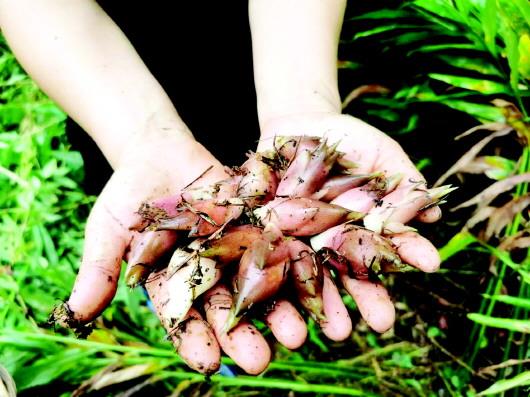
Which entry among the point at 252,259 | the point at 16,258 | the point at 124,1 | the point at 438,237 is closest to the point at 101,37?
the point at 124,1

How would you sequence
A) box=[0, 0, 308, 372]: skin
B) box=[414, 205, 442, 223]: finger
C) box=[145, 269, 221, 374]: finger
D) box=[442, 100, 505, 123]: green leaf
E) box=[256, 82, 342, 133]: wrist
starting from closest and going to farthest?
box=[145, 269, 221, 374]: finger
box=[414, 205, 442, 223]: finger
box=[0, 0, 308, 372]: skin
box=[256, 82, 342, 133]: wrist
box=[442, 100, 505, 123]: green leaf

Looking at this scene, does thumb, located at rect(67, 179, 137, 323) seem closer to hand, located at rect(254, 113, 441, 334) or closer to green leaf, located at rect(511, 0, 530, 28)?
hand, located at rect(254, 113, 441, 334)

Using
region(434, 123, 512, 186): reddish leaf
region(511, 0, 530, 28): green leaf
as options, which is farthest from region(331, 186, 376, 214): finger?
region(511, 0, 530, 28): green leaf

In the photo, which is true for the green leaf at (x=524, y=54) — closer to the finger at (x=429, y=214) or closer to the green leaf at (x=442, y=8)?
the green leaf at (x=442, y=8)

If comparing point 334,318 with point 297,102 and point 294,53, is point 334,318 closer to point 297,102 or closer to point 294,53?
point 297,102

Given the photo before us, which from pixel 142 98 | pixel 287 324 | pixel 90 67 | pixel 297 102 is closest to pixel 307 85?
pixel 297 102

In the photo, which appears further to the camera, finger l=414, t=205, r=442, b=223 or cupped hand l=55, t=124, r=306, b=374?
finger l=414, t=205, r=442, b=223

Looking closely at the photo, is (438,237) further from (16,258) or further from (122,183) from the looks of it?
(16,258)

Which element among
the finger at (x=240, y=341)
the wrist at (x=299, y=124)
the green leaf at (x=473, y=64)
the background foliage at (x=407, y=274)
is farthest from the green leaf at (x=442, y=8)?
the finger at (x=240, y=341)
